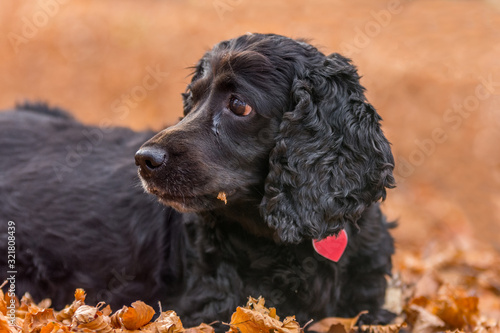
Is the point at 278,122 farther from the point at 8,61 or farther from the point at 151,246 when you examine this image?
the point at 8,61

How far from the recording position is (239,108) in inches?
137

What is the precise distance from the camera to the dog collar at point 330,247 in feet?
11.5

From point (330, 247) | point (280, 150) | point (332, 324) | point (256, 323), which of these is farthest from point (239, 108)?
point (332, 324)

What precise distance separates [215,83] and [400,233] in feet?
16.2

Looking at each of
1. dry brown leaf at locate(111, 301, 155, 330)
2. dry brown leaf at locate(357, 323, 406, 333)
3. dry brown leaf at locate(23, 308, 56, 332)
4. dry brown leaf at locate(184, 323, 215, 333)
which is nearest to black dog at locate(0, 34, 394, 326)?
dry brown leaf at locate(357, 323, 406, 333)

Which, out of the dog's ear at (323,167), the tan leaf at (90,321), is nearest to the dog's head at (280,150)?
the dog's ear at (323,167)

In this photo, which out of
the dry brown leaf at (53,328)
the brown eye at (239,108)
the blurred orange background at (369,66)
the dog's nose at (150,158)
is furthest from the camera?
the blurred orange background at (369,66)

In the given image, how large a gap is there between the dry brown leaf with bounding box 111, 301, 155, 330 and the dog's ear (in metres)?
0.88

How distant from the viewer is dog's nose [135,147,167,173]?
10.8 feet

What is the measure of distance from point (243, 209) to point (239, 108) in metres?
0.65

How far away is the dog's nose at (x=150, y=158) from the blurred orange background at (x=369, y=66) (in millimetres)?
1251

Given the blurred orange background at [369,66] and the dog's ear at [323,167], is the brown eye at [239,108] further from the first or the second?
the blurred orange background at [369,66]

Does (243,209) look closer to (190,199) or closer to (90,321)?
(190,199)

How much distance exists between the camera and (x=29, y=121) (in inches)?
194
